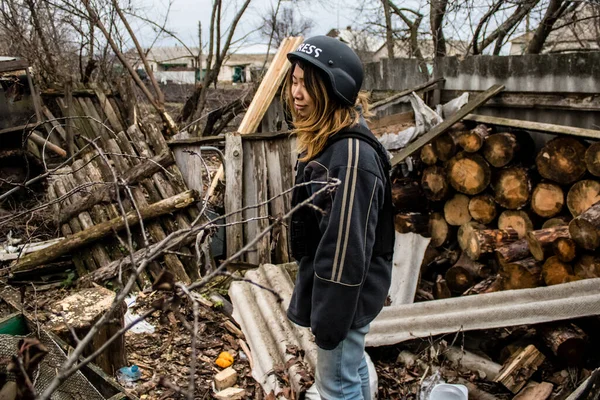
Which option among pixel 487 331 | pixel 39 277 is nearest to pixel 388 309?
pixel 487 331

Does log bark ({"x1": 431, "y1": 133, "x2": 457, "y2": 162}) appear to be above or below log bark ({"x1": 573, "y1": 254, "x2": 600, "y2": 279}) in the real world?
above

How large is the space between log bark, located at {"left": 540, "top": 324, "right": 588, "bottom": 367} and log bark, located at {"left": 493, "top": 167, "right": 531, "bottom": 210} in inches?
51.9

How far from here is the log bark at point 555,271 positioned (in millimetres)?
3521

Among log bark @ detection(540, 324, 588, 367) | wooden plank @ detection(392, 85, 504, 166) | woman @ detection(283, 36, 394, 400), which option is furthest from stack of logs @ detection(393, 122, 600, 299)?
woman @ detection(283, 36, 394, 400)

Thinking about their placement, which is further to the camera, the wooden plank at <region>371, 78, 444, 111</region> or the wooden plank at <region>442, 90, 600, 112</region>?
the wooden plank at <region>371, 78, 444, 111</region>

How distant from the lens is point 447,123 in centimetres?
466

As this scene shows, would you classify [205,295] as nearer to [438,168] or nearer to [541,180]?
[438,168]

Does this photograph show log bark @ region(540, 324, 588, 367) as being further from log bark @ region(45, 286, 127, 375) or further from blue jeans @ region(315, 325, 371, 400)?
log bark @ region(45, 286, 127, 375)

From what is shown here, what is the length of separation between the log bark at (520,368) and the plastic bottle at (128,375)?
2.31 metres

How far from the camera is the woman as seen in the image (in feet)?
6.29

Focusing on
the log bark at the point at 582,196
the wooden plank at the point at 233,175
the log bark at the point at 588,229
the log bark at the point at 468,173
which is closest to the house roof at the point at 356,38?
the log bark at the point at 468,173

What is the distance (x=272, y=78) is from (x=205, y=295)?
2600mm

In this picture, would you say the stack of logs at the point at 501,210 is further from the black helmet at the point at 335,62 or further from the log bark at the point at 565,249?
the black helmet at the point at 335,62

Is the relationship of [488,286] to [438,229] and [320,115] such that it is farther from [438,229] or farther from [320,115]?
[320,115]
